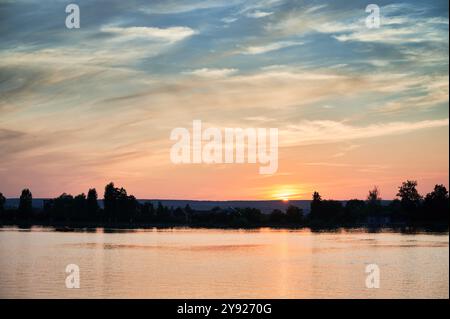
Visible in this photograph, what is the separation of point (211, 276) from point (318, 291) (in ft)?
45.1

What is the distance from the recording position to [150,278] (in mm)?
63750

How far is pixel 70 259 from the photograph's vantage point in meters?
86.2

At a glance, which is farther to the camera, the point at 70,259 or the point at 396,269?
the point at 70,259

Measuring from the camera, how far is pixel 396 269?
7581 cm
